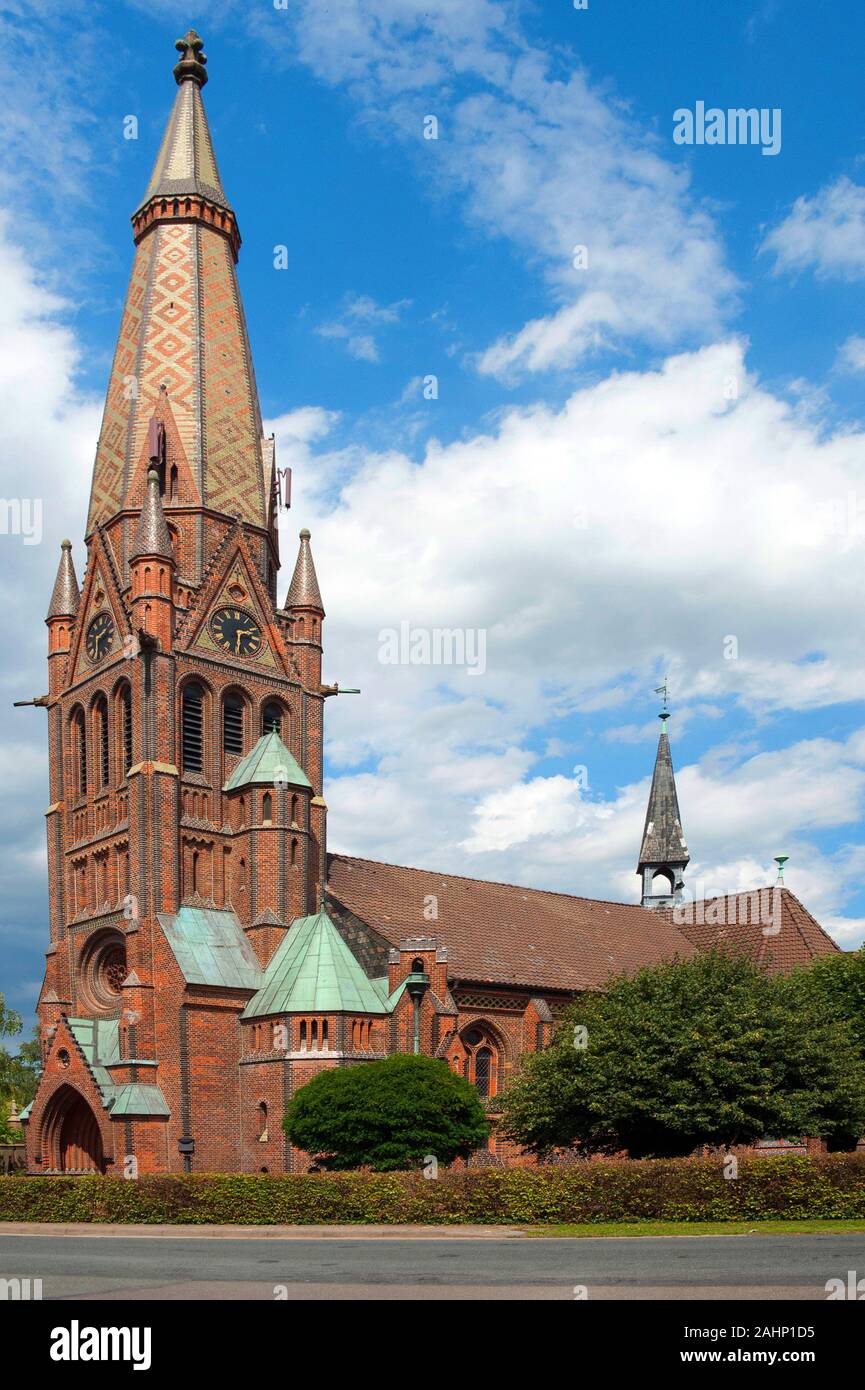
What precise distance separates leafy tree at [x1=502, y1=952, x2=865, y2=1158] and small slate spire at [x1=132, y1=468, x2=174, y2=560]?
21502 mm

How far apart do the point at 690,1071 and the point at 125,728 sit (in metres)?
22.9

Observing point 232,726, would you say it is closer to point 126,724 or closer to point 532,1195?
point 126,724

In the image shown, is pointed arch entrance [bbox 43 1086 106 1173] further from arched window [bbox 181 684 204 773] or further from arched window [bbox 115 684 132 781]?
arched window [bbox 181 684 204 773]

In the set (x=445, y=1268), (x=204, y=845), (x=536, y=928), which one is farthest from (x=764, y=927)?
(x=445, y=1268)

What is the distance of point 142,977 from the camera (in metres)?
42.7

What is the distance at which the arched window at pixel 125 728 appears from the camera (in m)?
46.7

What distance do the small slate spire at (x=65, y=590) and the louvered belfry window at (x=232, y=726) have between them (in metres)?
7.45

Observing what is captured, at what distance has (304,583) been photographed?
52688mm

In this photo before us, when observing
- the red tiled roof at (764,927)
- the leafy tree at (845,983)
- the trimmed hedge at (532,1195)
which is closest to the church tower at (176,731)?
the trimmed hedge at (532,1195)

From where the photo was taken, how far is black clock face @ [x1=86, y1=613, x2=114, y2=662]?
48.6 m

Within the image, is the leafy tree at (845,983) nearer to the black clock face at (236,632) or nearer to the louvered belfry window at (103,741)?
the black clock face at (236,632)

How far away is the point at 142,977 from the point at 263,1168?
690 centimetres

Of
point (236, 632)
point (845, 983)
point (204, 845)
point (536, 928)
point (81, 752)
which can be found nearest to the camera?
point (204, 845)
